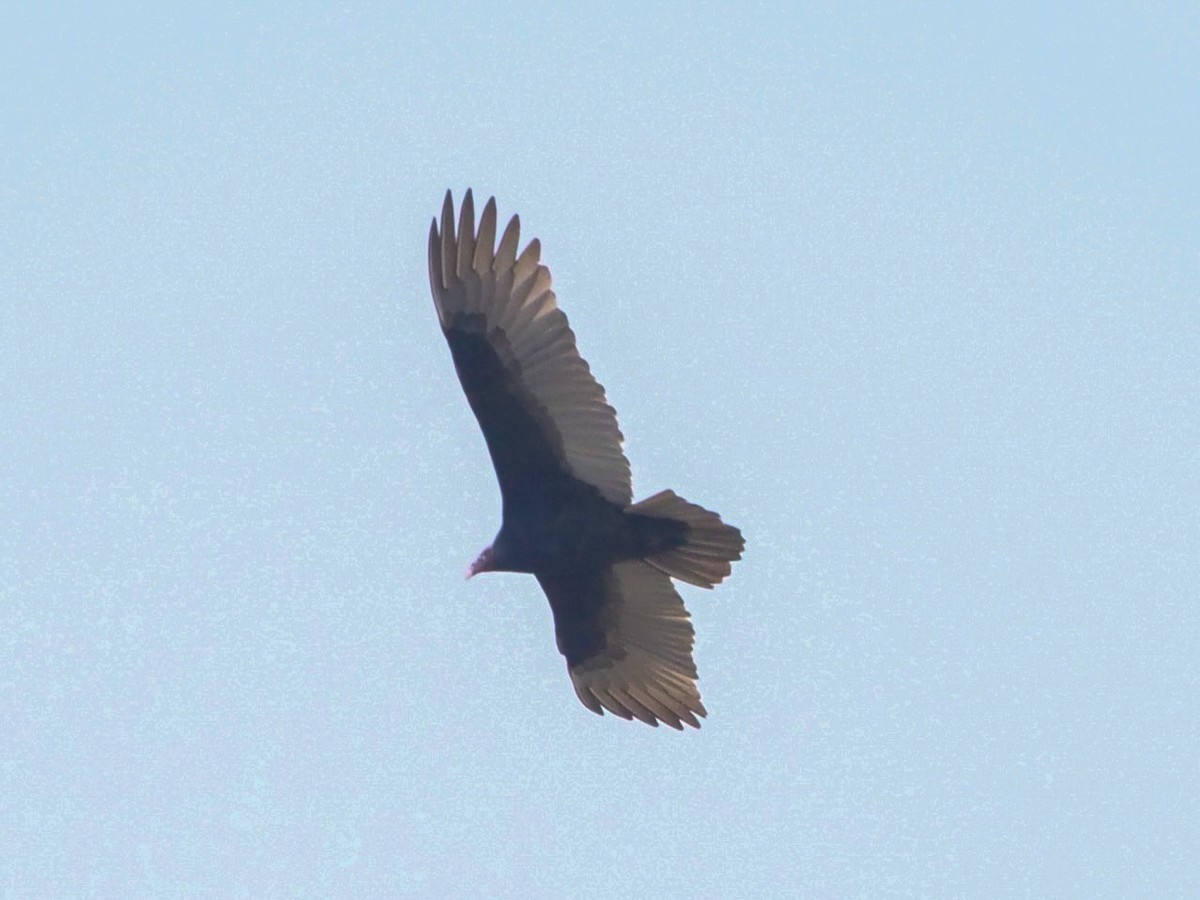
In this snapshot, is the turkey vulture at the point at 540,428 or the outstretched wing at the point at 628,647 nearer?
the turkey vulture at the point at 540,428

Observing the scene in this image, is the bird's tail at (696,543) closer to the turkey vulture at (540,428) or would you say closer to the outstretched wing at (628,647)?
the turkey vulture at (540,428)

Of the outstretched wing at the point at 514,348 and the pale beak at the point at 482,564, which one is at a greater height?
the outstretched wing at the point at 514,348

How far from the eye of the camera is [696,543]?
1572 centimetres

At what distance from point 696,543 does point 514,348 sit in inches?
63.6

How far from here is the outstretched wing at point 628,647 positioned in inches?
655

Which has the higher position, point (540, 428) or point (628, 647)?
point (540, 428)

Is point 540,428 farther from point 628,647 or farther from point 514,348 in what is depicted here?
point 628,647

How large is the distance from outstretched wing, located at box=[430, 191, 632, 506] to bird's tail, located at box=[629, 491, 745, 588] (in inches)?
13.5

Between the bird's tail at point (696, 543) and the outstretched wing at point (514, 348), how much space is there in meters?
0.34

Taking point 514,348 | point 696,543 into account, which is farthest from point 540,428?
point 696,543

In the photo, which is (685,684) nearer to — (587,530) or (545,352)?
(587,530)

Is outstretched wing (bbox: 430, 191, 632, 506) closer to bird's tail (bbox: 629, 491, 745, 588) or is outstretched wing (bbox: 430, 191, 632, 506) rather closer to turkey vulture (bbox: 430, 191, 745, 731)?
turkey vulture (bbox: 430, 191, 745, 731)

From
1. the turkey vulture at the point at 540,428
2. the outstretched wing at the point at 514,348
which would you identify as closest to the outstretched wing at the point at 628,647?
the turkey vulture at the point at 540,428

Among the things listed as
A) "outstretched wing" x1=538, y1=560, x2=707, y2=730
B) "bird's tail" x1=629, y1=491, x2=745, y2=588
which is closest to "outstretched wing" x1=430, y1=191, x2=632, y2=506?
"bird's tail" x1=629, y1=491, x2=745, y2=588
